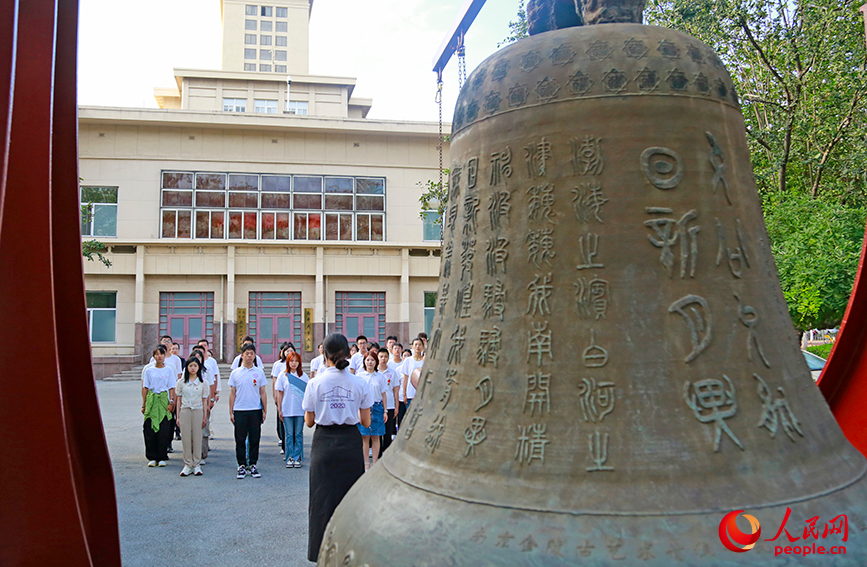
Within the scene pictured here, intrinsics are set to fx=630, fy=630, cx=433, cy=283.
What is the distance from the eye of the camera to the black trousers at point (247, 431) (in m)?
6.96

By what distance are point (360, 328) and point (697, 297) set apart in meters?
21.1

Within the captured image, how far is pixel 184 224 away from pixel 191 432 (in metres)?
16.3

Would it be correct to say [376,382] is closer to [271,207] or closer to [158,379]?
[158,379]

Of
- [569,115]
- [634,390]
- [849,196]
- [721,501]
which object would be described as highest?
[849,196]

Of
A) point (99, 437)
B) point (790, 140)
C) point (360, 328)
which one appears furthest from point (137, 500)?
point (360, 328)

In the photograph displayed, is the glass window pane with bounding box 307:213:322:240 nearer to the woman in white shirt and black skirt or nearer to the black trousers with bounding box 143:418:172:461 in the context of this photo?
the black trousers with bounding box 143:418:172:461

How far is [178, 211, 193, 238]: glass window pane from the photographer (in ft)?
72.1

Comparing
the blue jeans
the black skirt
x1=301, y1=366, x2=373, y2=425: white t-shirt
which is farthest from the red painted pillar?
the blue jeans

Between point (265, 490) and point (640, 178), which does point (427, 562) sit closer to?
point (640, 178)

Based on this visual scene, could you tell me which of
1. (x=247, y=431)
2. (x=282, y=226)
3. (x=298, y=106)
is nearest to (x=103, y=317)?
(x=282, y=226)

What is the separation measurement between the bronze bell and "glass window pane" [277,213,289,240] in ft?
69.0

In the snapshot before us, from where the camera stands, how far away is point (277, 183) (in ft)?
74.0

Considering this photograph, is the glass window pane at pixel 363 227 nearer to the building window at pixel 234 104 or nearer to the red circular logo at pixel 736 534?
the building window at pixel 234 104

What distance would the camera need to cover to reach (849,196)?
11383 mm
